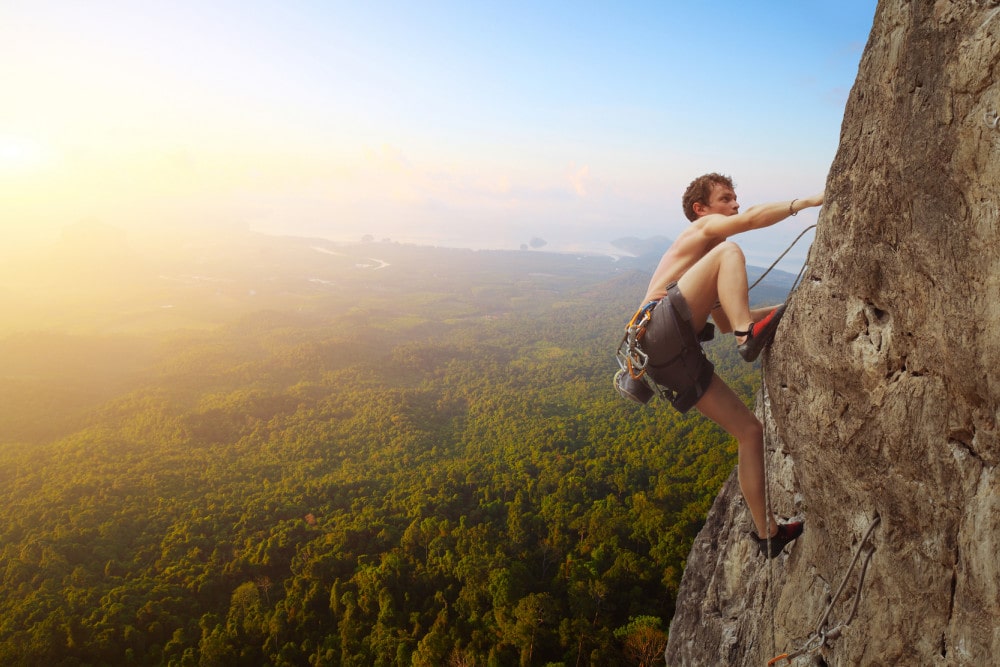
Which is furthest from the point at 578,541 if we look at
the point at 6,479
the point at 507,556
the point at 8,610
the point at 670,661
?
the point at 6,479

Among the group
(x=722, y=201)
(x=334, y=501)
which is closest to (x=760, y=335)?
(x=722, y=201)

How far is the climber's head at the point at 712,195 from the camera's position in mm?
4250

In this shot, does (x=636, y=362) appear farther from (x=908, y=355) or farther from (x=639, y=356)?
(x=908, y=355)

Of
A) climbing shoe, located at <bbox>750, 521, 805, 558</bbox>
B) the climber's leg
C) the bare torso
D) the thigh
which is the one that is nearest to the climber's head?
the bare torso

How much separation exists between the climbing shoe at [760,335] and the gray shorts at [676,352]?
0.31 meters

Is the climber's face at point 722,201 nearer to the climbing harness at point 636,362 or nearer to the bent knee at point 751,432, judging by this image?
the climbing harness at point 636,362

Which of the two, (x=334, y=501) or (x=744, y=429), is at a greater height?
(x=744, y=429)

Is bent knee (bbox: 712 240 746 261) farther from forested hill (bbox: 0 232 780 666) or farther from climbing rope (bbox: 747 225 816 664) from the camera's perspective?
forested hill (bbox: 0 232 780 666)

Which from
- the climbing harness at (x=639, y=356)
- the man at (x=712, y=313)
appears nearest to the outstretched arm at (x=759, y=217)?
the man at (x=712, y=313)

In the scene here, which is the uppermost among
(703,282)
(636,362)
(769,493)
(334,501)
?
(703,282)

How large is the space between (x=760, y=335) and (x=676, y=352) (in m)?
0.65

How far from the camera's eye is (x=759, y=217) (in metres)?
3.71

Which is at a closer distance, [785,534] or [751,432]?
[751,432]

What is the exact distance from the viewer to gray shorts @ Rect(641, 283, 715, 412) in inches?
155
